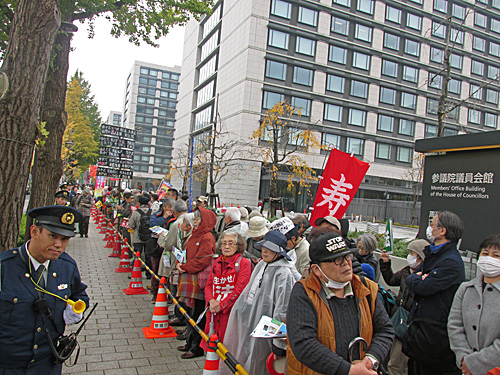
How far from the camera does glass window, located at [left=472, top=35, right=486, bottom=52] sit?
149ft

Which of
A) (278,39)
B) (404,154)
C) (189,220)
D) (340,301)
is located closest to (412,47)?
(404,154)

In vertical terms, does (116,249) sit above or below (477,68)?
below

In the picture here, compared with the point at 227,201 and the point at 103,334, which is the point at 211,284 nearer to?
the point at 103,334

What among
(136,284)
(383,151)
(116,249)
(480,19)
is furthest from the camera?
(480,19)

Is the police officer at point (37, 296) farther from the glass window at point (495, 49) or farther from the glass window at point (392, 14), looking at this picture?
the glass window at point (495, 49)

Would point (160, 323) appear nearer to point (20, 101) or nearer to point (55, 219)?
point (55, 219)

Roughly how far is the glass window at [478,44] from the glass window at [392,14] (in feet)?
36.0

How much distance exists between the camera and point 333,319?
2416 mm

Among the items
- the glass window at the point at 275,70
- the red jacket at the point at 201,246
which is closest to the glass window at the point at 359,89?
the glass window at the point at 275,70

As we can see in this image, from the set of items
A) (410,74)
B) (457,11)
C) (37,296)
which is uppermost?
(457,11)

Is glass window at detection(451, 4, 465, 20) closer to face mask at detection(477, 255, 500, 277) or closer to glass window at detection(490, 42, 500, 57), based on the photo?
glass window at detection(490, 42, 500, 57)

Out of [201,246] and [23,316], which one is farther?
[201,246]

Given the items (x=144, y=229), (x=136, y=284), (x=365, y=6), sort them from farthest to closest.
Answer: (x=365, y=6)
(x=144, y=229)
(x=136, y=284)

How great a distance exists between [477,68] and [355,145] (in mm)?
20902
